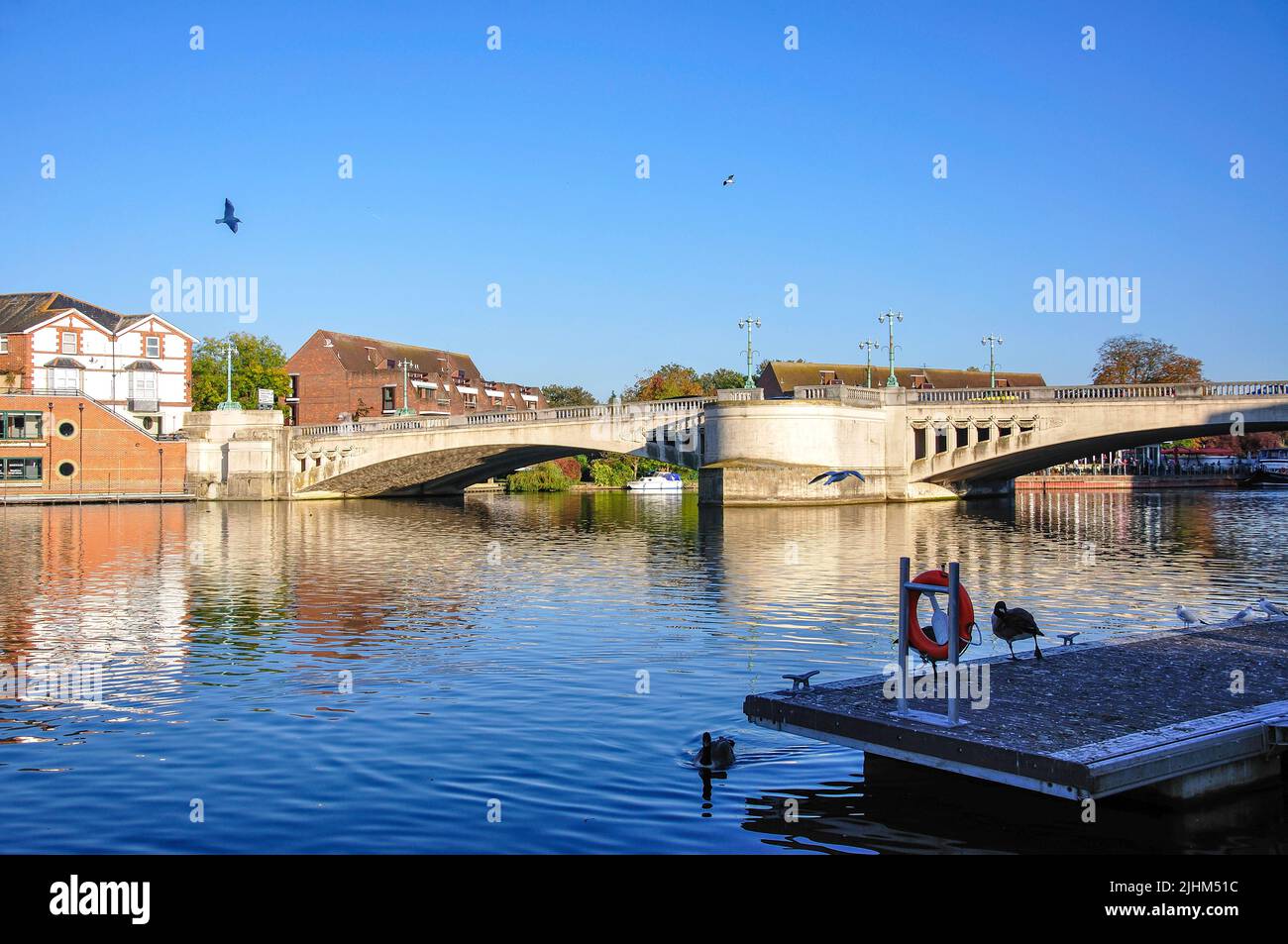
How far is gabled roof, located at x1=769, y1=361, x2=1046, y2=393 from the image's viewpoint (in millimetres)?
107938

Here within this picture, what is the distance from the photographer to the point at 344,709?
14562mm

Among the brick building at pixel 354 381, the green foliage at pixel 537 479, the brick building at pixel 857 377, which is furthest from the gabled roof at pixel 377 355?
the brick building at pixel 857 377

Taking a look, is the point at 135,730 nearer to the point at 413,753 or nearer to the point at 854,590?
the point at 413,753

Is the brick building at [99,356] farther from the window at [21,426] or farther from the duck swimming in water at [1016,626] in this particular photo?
the duck swimming in water at [1016,626]

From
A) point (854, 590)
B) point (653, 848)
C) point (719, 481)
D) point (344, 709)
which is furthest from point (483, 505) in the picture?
point (653, 848)

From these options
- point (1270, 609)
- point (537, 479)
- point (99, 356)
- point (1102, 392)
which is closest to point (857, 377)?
point (537, 479)

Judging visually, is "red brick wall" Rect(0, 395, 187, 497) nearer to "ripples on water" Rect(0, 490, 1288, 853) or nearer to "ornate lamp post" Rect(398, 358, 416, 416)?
"ornate lamp post" Rect(398, 358, 416, 416)

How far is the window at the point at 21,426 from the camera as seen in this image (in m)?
72.8

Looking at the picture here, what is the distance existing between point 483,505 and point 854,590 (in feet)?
174

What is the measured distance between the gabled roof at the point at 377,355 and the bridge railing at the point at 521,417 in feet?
84.3

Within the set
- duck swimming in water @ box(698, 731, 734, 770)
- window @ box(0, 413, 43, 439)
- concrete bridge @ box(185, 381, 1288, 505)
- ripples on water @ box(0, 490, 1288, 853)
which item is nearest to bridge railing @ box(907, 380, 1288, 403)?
concrete bridge @ box(185, 381, 1288, 505)

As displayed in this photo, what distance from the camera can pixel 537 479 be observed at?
105 m

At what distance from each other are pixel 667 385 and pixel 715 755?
109419 mm

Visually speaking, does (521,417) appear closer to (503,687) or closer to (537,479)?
(537,479)
